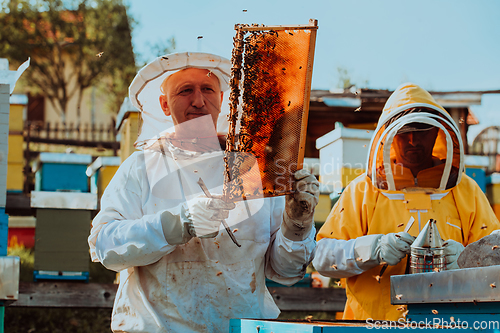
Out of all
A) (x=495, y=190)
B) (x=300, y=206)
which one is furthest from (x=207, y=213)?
(x=495, y=190)

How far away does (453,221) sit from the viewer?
10.2 ft

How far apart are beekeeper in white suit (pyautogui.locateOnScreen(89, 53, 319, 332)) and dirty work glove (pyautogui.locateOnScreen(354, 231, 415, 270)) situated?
22.1 inches

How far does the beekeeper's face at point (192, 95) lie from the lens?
2.55 metres

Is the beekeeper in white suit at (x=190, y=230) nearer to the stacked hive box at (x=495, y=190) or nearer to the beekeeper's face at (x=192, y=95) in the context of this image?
the beekeeper's face at (x=192, y=95)

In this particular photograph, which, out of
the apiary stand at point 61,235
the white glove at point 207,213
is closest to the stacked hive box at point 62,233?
the apiary stand at point 61,235

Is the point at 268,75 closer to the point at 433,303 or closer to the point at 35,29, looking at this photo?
the point at 433,303

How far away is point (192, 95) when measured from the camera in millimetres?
2594

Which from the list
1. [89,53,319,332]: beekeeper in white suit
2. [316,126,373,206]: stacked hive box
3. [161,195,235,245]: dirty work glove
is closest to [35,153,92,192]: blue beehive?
[316,126,373,206]: stacked hive box

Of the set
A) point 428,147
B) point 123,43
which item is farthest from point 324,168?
point 123,43

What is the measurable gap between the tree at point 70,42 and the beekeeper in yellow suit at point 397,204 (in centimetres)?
1400

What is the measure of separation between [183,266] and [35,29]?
15.7m

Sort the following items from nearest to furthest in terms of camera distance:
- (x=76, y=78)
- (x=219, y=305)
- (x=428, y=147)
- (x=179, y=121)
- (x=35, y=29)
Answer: (x=219, y=305) < (x=179, y=121) < (x=428, y=147) < (x=35, y=29) < (x=76, y=78)

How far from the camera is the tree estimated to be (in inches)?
621

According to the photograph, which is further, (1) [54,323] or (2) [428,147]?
(1) [54,323]
